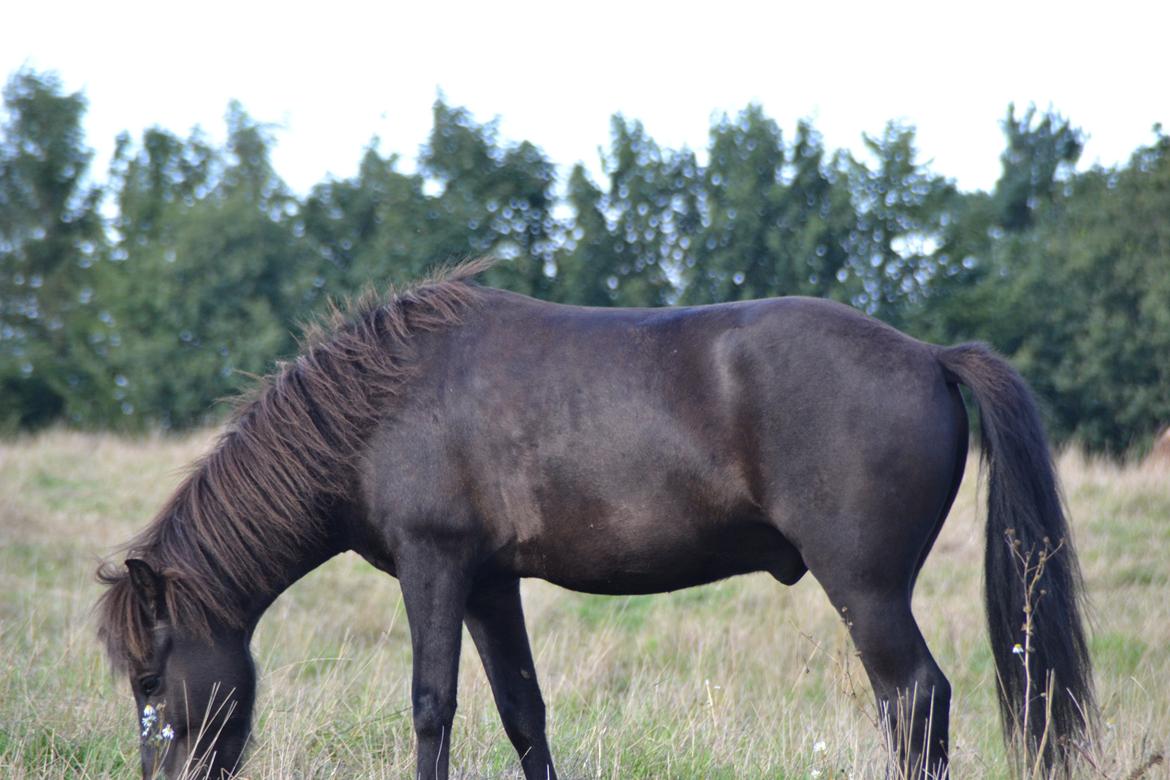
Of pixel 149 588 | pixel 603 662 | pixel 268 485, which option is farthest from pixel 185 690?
pixel 603 662

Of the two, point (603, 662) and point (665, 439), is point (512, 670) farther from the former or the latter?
point (603, 662)

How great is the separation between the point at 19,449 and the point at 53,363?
1841 centimetres

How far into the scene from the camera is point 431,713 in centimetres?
397

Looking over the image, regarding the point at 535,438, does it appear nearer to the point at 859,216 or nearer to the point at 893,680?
the point at 893,680

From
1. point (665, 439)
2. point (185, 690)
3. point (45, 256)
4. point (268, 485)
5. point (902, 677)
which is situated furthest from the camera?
point (45, 256)

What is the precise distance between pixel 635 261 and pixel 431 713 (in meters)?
25.9

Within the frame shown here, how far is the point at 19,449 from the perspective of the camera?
50.8 ft

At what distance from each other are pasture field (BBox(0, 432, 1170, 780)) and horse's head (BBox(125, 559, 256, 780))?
0.28 m

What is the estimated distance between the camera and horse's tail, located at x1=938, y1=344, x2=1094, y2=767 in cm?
392

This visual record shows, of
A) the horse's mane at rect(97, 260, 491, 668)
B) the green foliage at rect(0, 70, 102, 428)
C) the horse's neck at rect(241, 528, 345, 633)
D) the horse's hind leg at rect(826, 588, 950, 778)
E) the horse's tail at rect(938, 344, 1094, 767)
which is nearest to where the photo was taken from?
the horse's hind leg at rect(826, 588, 950, 778)

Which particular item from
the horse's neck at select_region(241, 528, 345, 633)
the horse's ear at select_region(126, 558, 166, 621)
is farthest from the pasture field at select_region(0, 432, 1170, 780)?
the horse's neck at select_region(241, 528, 345, 633)

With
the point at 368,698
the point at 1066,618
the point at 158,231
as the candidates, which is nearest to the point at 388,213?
the point at 158,231

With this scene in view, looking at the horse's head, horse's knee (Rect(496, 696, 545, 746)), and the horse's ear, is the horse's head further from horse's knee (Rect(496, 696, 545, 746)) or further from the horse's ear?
horse's knee (Rect(496, 696, 545, 746))

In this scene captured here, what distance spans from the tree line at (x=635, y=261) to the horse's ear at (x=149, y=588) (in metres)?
21.5
